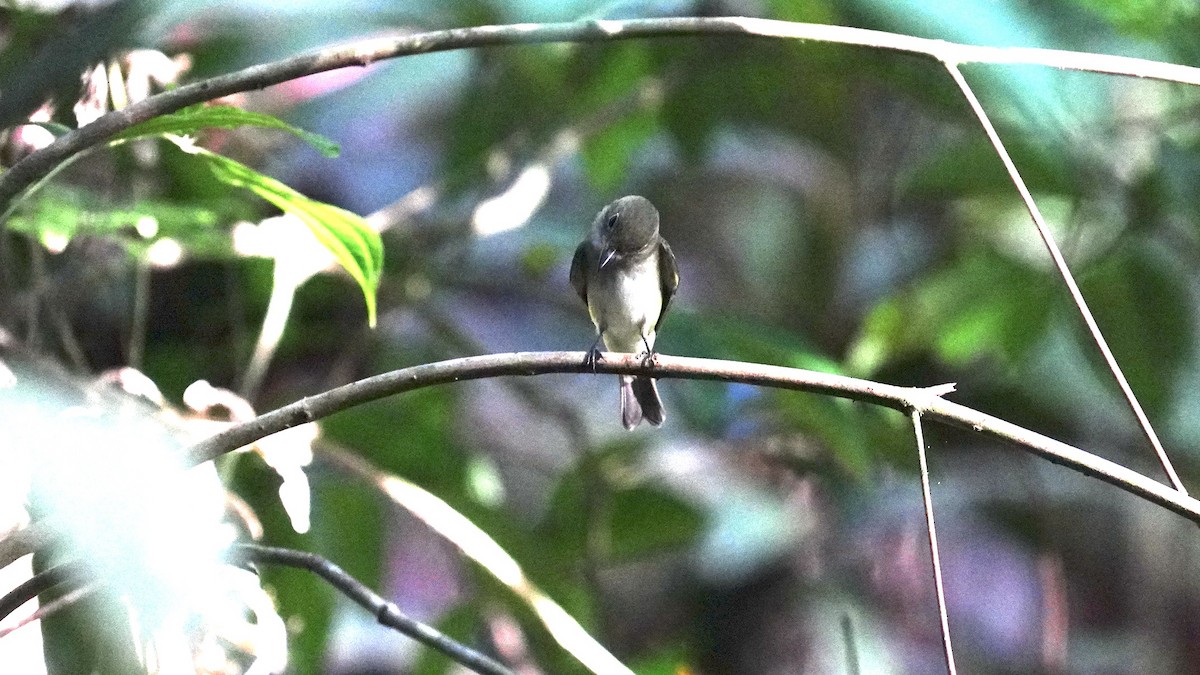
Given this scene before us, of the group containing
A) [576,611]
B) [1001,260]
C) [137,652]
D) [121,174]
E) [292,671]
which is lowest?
[137,652]

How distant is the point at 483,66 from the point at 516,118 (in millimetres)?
157

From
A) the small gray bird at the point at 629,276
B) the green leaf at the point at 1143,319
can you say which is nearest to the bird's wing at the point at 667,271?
the small gray bird at the point at 629,276

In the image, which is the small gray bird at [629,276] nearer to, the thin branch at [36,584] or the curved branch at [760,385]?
the curved branch at [760,385]

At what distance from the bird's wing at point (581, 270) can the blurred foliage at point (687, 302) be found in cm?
13

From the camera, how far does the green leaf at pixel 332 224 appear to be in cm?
96

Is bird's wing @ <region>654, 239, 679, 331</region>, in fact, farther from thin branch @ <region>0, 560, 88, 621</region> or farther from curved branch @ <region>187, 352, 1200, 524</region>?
thin branch @ <region>0, 560, 88, 621</region>

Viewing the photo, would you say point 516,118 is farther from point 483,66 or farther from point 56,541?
point 56,541

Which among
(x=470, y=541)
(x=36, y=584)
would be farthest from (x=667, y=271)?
(x=36, y=584)

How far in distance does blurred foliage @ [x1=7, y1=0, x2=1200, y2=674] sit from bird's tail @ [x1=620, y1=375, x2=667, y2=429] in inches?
3.8

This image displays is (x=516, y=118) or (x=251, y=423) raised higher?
(x=516, y=118)

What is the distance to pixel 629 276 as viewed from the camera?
171 cm

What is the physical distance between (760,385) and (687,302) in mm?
2478

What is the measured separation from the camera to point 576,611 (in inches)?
74.9

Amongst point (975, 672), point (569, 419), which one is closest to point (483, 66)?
point (569, 419)
